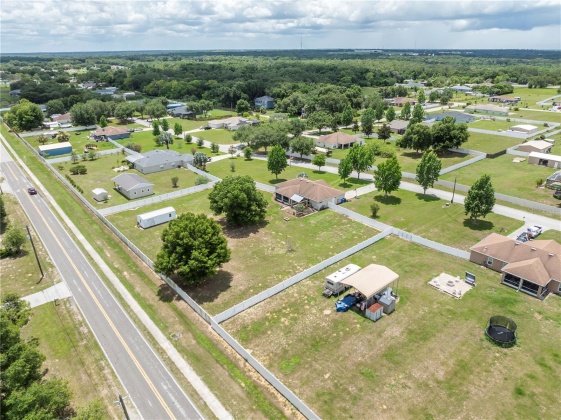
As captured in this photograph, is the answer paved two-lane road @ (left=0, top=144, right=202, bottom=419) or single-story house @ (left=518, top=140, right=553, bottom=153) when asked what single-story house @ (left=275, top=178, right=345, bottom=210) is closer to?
paved two-lane road @ (left=0, top=144, right=202, bottom=419)

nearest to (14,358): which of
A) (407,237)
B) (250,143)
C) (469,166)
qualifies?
(407,237)

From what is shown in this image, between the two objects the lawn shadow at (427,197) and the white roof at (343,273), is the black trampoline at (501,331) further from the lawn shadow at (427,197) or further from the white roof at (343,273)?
the lawn shadow at (427,197)

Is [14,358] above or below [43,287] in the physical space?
above

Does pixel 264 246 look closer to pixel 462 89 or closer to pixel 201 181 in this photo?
pixel 201 181

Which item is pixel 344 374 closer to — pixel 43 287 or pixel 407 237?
pixel 407 237

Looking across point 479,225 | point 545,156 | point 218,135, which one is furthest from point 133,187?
point 545,156
